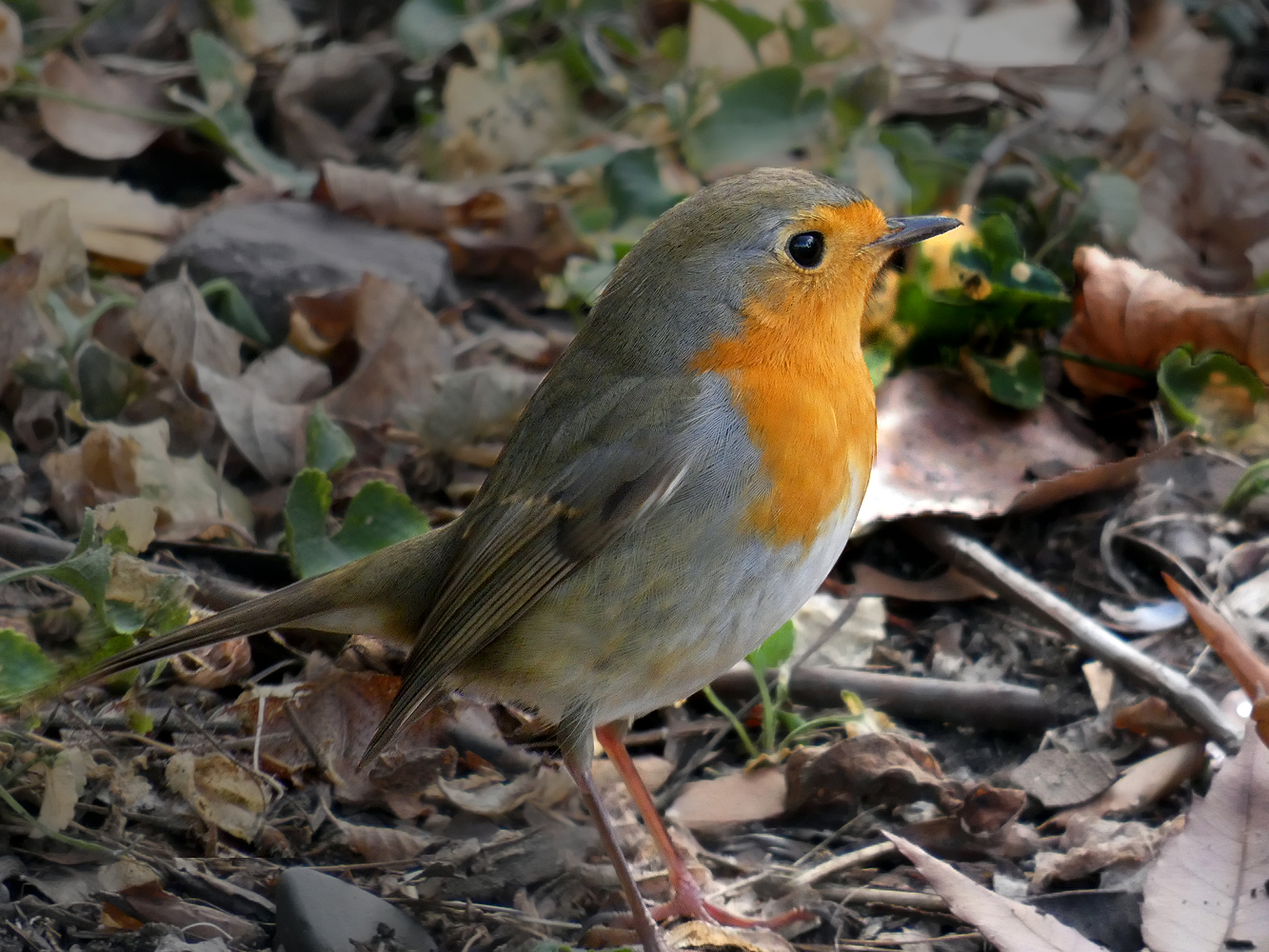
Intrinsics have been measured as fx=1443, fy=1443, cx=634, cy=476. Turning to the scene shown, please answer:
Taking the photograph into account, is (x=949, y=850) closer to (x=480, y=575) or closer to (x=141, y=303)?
(x=480, y=575)

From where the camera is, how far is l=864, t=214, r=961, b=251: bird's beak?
312cm

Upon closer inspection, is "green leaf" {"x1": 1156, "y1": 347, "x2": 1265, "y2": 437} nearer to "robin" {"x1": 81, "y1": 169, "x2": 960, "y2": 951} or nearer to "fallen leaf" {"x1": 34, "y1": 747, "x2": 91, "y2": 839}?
"robin" {"x1": 81, "y1": 169, "x2": 960, "y2": 951}

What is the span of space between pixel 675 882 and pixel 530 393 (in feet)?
5.29

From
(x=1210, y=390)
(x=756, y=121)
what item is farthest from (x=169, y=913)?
(x=756, y=121)

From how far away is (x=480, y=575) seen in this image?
300cm

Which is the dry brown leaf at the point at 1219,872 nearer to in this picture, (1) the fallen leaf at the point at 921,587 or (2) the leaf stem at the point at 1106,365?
(1) the fallen leaf at the point at 921,587

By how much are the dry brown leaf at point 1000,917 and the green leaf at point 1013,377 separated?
164cm

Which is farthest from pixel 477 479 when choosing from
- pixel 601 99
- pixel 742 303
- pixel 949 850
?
pixel 601 99

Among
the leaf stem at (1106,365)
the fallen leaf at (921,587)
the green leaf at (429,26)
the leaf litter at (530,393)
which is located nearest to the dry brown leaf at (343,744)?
the leaf litter at (530,393)

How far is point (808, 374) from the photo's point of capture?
294 cm

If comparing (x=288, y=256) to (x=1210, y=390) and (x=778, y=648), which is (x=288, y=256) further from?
(x=1210, y=390)

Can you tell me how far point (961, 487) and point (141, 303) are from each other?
2.38 metres

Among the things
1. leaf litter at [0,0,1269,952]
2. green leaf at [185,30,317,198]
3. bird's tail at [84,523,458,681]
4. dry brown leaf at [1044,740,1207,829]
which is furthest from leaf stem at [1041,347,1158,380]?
green leaf at [185,30,317,198]

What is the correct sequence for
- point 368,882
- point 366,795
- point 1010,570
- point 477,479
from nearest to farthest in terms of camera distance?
point 368,882 < point 366,795 < point 1010,570 < point 477,479
